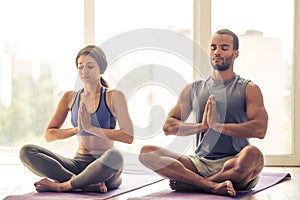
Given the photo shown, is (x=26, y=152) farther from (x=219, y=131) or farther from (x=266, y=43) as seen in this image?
(x=266, y=43)

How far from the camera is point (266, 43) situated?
4.86m

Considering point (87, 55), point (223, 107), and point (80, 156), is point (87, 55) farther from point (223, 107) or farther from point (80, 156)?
point (223, 107)

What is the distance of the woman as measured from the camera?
11.5ft

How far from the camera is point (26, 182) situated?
4.03 meters

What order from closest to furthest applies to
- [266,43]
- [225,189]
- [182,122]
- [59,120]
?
[225,189] < [182,122] < [59,120] < [266,43]

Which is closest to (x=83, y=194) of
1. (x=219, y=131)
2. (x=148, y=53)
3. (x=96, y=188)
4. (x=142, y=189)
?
(x=96, y=188)

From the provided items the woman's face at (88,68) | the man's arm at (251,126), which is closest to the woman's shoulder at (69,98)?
the woman's face at (88,68)

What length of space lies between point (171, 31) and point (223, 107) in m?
1.39

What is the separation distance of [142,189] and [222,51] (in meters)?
0.97

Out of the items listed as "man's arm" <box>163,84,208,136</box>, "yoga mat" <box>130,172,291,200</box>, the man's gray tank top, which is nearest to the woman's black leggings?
"yoga mat" <box>130,172,291,200</box>

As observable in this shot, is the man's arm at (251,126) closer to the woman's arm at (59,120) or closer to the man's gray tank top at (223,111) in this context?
the man's gray tank top at (223,111)

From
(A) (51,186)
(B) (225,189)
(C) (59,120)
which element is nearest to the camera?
(B) (225,189)

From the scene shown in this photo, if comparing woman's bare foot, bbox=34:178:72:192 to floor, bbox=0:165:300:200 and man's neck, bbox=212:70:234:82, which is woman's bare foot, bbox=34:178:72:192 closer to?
floor, bbox=0:165:300:200

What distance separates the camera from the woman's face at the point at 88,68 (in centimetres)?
363
